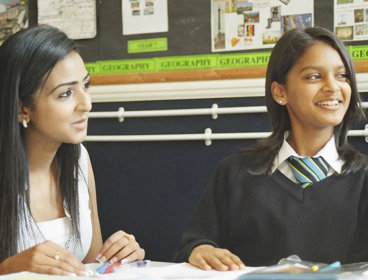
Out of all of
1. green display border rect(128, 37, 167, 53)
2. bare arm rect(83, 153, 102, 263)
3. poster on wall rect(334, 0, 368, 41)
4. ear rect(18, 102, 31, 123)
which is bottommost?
bare arm rect(83, 153, 102, 263)

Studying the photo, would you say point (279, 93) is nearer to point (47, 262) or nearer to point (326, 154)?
point (326, 154)

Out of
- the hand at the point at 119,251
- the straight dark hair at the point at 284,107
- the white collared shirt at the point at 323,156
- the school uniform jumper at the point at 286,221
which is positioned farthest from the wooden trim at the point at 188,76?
the hand at the point at 119,251

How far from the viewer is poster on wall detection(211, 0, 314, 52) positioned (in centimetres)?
213

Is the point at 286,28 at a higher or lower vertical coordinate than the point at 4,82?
higher

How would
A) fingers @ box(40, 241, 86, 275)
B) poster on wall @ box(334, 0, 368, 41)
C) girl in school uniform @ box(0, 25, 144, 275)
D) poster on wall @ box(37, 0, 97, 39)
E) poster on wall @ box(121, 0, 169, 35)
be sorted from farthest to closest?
poster on wall @ box(37, 0, 97, 39)
poster on wall @ box(121, 0, 169, 35)
poster on wall @ box(334, 0, 368, 41)
girl in school uniform @ box(0, 25, 144, 275)
fingers @ box(40, 241, 86, 275)

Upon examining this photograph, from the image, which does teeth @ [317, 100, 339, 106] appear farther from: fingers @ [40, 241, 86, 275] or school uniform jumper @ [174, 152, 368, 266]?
fingers @ [40, 241, 86, 275]

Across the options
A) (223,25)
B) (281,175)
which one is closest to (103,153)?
(223,25)

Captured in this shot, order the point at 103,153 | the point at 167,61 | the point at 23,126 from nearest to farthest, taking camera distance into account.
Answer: the point at 23,126, the point at 167,61, the point at 103,153

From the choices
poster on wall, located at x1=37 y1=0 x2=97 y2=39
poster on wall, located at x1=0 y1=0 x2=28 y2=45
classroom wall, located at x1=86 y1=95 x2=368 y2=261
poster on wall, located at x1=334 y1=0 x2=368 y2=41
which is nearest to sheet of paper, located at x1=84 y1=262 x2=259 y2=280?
classroom wall, located at x1=86 y1=95 x2=368 y2=261

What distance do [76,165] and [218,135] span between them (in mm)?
789

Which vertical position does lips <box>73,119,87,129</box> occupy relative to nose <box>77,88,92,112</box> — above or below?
below

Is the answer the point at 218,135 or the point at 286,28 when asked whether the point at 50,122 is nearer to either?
the point at 218,135

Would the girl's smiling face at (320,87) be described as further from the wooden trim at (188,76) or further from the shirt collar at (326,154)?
the wooden trim at (188,76)

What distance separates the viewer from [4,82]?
141 centimetres
